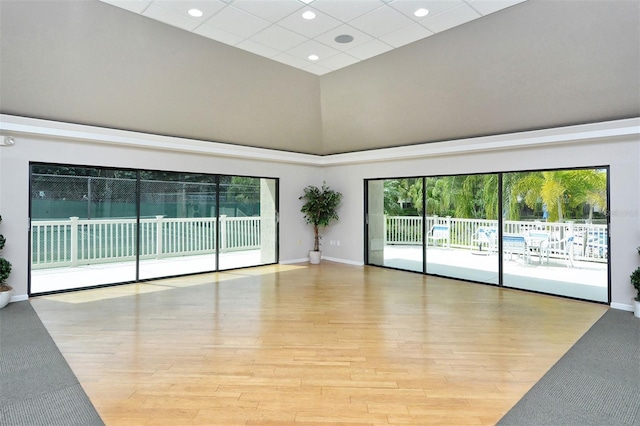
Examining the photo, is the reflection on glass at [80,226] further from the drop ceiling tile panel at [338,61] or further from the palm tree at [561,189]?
the palm tree at [561,189]

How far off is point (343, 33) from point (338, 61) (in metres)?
0.99

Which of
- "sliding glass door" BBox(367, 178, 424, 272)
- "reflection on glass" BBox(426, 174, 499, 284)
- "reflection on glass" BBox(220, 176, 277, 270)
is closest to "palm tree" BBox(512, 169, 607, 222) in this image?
"reflection on glass" BBox(426, 174, 499, 284)

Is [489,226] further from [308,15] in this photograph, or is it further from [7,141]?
[7,141]

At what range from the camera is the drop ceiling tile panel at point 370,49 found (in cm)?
502

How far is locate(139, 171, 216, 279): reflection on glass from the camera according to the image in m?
6.39

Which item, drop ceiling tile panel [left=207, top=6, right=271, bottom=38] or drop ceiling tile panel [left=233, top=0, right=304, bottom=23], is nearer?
drop ceiling tile panel [left=233, top=0, right=304, bottom=23]

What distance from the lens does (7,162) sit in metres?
4.97

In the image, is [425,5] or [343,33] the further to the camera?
[343,33]

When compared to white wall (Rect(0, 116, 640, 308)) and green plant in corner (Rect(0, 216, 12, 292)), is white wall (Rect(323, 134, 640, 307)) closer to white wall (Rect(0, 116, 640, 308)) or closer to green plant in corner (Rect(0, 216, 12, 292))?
white wall (Rect(0, 116, 640, 308))

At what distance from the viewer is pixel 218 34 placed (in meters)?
4.77

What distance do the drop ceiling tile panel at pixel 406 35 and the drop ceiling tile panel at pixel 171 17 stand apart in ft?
7.98

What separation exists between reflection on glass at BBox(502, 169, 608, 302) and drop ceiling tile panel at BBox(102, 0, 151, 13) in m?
5.69

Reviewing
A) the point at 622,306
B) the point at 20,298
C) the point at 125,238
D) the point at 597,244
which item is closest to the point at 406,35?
the point at 597,244

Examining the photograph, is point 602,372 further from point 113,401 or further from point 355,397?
point 113,401
